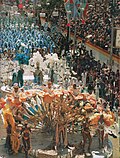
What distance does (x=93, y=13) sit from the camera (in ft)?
73.8

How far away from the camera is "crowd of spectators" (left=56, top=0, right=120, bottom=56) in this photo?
1710 cm

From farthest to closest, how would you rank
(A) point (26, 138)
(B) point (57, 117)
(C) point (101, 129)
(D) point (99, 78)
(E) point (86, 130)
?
(D) point (99, 78), (C) point (101, 129), (B) point (57, 117), (E) point (86, 130), (A) point (26, 138)

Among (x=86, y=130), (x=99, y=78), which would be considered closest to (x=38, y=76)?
(x=99, y=78)

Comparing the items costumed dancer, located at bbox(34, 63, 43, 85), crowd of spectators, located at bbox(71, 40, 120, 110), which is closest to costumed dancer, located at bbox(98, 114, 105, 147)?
crowd of spectators, located at bbox(71, 40, 120, 110)

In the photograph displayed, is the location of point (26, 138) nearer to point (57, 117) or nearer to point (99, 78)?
point (57, 117)

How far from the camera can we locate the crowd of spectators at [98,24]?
56.1ft

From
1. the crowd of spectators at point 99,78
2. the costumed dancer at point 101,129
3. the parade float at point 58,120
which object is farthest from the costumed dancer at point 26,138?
the crowd of spectators at point 99,78

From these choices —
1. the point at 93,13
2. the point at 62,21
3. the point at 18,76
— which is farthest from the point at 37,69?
the point at 62,21

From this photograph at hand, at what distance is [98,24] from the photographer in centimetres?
2025

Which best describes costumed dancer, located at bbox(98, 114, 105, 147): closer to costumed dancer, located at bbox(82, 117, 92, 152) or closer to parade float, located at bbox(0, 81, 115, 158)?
parade float, located at bbox(0, 81, 115, 158)

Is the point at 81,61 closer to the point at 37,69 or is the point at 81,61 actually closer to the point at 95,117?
the point at 37,69

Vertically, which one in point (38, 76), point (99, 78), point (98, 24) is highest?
point (98, 24)

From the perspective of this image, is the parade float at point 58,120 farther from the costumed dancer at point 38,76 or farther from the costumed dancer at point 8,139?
the costumed dancer at point 38,76

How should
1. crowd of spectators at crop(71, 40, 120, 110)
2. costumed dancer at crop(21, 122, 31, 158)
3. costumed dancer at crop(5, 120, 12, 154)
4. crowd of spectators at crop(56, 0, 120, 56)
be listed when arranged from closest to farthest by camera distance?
costumed dancer at crop(21, 122, 31, 158) → costumed dancer at crop(5, 120, 12, 154) → crowd of spectators at crop(71, 40, 120, 110) → crowd of spectators at crop(56, 0, 120, 56)
